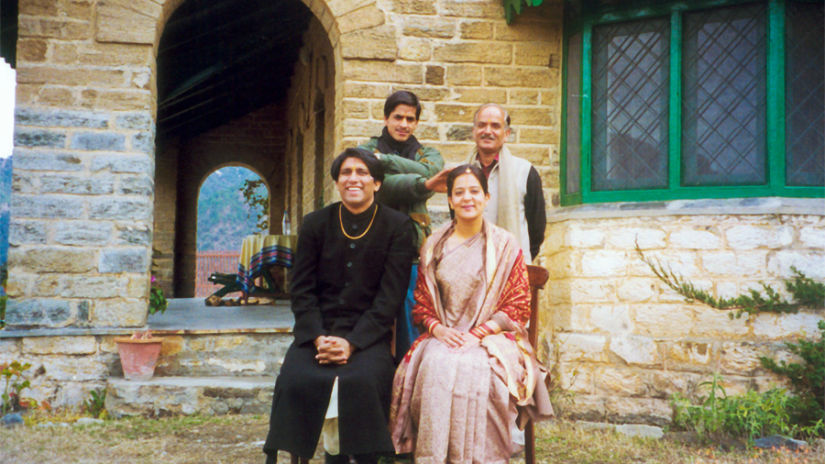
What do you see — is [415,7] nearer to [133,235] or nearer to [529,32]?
[529,32]

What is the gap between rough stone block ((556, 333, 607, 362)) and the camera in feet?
15.1

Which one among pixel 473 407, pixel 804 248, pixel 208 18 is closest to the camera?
pixel 473 407

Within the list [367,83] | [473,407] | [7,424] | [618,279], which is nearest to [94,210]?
[7,424]

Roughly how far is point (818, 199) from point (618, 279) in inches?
49.9

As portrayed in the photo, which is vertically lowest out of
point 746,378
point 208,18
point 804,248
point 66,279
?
point 746,378

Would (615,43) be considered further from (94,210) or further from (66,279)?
(66,279)

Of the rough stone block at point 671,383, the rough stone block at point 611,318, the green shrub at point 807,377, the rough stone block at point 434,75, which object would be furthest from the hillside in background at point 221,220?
the green shrub at point 807,377

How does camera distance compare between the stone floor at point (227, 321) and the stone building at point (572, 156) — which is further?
the stone floor at point (227, 321)

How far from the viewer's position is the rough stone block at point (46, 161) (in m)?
4.66

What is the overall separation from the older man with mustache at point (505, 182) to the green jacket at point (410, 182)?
0.81ft

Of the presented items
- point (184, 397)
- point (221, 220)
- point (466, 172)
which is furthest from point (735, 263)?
point (221, 220)

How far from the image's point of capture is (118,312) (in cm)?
475

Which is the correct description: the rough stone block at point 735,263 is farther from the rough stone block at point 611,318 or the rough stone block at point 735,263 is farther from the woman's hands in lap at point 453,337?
the woman's hands in lap at point 453,337

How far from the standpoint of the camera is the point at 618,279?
459cm
